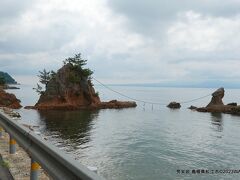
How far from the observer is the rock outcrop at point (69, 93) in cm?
8362

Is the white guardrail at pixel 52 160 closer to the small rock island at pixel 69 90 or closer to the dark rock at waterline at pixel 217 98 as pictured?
the small rock island at pixel 69 90

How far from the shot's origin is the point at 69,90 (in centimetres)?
8694

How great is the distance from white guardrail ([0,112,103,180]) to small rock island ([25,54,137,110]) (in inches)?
A: 3004

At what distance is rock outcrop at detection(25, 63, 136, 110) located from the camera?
274 feet

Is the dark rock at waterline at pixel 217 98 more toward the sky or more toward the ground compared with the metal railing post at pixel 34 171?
more toward the sky

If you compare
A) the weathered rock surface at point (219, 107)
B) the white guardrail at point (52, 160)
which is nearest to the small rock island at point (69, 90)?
the weathered rock surface at point (219, 107)

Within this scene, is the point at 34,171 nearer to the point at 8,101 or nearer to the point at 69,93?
the point at 8,101

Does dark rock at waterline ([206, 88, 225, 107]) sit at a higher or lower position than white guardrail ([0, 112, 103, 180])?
higher

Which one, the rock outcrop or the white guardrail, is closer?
the white guardrail

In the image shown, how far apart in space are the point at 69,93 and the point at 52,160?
83.5 meters

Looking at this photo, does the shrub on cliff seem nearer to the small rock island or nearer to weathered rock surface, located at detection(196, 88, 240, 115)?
the small rock island

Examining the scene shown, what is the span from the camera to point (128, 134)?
143 feet

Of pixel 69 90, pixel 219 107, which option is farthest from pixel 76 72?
pixel 219 107

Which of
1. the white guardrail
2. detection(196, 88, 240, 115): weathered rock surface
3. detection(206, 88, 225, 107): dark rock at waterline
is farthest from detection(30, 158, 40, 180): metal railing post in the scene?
detection(206, 88, 225, 107): dark rock at waterline
